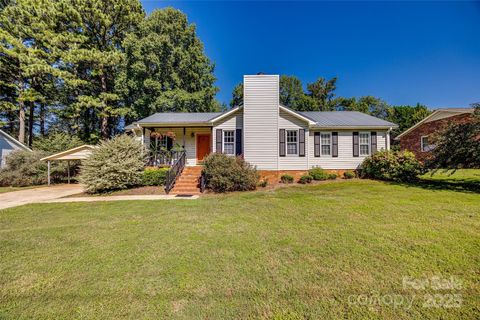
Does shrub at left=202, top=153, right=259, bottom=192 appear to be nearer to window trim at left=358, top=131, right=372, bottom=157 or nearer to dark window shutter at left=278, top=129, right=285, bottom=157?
dark window shutter at left=278, top=129, right=285, bottom=157

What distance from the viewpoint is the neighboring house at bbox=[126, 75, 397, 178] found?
38.9ft

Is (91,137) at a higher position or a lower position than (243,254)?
higher

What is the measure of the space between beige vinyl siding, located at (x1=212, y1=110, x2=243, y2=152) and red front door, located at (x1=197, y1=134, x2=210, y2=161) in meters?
2.03

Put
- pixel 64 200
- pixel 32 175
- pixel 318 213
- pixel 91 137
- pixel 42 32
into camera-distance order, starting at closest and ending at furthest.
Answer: pixel 318 213
pixel 64 200
pixel 32 175
pixel 42 32
pixel 91 137

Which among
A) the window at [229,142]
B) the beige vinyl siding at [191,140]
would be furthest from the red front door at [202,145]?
the window at [229,142]

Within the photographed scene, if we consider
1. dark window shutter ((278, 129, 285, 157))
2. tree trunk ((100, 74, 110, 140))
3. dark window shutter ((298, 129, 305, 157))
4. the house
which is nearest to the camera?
dark window shutter ((278, 129, 285, 157))

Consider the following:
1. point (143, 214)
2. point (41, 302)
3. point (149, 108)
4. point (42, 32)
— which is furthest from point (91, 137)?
point (41, 302)

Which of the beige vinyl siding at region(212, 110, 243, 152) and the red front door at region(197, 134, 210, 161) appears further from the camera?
the red front door at region(197, 134, 210, 161)

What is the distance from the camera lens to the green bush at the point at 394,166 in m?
10.6

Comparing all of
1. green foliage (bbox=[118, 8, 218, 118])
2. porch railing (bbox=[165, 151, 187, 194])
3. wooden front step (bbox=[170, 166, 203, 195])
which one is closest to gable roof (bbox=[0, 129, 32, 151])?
green foliage (bbox=[118, 8, 218, 118])

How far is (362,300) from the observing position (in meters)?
2.45

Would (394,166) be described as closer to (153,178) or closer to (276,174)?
(276,174)

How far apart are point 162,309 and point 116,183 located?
31.4ft

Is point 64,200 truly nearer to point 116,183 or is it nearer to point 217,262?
point 116,183
